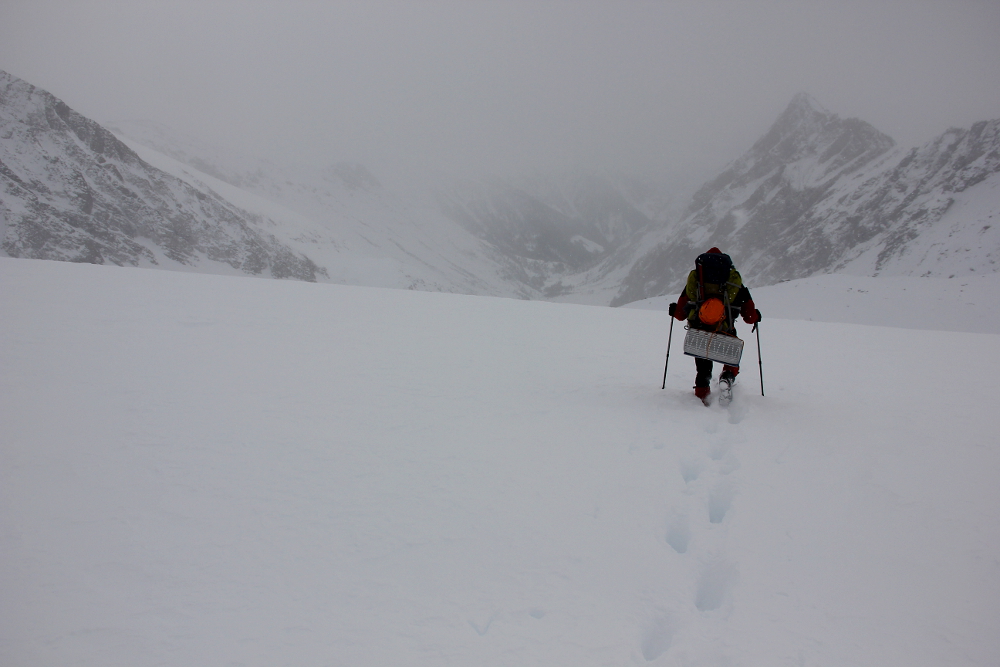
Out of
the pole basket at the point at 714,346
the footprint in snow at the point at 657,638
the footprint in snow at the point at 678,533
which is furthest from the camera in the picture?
the pole basket at the point at 714,346

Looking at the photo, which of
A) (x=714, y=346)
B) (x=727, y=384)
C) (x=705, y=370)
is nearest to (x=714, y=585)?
(x=714, y=346)

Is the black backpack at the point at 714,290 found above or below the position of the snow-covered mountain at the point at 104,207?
below

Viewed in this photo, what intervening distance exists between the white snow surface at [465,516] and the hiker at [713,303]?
0.50m

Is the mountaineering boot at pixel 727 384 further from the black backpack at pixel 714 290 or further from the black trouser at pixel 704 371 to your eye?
the black backpack at pixel 714 290

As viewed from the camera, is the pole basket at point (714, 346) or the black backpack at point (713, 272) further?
the black backpack at point (713, 272)

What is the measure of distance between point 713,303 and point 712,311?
12cm

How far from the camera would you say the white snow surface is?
281 centimetres

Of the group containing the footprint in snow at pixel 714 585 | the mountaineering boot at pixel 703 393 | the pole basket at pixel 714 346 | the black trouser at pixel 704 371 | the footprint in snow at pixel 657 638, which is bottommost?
the footprint in snow at pixel 657 638

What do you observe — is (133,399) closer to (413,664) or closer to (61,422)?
(61,422)

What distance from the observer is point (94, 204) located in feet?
479

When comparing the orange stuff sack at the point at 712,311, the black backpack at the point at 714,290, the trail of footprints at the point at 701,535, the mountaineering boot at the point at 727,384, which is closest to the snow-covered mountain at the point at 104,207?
the black backpack at the point at 714,290

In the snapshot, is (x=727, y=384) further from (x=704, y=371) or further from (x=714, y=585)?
(x=714, y=585)

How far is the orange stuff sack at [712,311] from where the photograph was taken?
692 cm

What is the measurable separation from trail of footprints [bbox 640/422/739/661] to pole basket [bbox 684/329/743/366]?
1550mm
